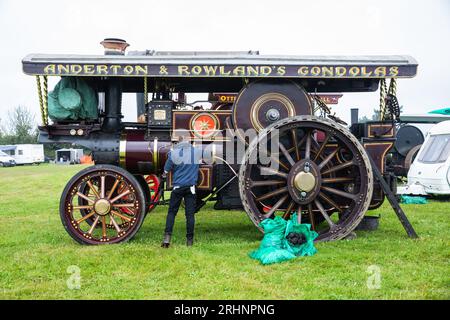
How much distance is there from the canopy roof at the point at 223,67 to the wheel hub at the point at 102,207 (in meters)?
1.57

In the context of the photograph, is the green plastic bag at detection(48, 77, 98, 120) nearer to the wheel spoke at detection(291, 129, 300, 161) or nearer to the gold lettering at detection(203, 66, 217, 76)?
the gold lettering at detection(203, 66, 217, 76)

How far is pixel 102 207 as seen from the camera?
20.6 feet

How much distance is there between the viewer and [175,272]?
509 centimetres

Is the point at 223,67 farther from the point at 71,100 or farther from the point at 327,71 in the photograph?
the point at 71,100

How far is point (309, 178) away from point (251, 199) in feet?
2.53

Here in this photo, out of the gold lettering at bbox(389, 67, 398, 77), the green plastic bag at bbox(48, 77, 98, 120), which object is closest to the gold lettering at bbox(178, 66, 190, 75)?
the green plastic bag at bbox(48, 77, 98, 120)

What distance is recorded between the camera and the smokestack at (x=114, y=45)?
268 inches

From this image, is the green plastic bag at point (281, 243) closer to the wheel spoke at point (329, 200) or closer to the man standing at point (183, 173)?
the wheel spoke at point (329, 200)

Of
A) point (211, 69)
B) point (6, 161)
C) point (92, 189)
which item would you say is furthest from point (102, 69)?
point (6, 161)

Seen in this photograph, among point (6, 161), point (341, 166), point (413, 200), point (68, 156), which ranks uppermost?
point (341, 166)

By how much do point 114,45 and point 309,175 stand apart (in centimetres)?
315

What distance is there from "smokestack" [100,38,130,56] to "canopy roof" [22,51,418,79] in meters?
0.51

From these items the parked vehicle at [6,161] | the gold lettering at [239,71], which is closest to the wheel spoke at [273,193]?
the gold lettering at [239,71]

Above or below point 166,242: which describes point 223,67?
above
